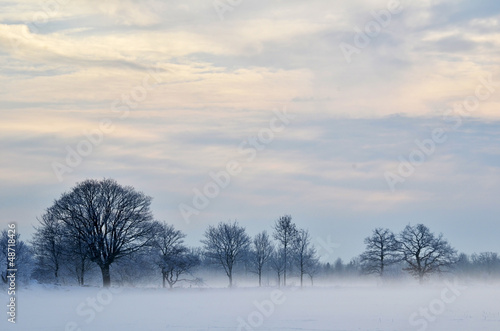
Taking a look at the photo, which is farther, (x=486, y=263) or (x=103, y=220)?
(x=486, y=263)

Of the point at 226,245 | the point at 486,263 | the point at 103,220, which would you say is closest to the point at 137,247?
the point at 103,220

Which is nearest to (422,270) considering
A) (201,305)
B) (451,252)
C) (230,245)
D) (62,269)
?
(451,252)

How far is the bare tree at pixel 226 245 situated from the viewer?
8700 centimetres

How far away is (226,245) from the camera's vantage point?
87562mm

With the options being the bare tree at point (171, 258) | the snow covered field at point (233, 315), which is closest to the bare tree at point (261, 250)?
the bare tree at point (171, 258)

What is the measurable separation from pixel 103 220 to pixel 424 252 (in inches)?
1916

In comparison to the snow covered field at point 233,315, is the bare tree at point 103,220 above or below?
above

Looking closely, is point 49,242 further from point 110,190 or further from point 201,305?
point 201,305

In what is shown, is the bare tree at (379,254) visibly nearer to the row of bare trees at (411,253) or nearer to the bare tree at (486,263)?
the row of bare trees at (411,253)

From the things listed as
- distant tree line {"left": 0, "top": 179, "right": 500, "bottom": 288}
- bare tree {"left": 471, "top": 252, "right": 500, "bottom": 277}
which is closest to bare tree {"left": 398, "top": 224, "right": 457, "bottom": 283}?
distant tree line {"left": 0, "top": 179, "right": 500, "bottom": 288}

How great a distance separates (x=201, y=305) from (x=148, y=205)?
963 inches

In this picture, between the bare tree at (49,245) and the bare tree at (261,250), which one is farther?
the bare tree at (261,250)

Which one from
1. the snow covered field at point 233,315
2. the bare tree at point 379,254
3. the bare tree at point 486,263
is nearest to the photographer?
the snow covered field at point 233,315

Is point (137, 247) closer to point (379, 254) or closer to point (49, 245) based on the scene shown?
point (49, 245)
